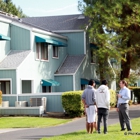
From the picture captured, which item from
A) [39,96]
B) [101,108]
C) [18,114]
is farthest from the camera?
[39,96]

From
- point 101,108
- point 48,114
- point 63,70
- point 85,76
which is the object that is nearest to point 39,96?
point 48,114

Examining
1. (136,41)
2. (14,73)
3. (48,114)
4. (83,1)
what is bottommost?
(48,114)

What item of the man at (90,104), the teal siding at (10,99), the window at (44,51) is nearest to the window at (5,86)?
the teal siding at (10,99)

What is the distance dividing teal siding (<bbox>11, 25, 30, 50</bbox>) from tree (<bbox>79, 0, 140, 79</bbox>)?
Result: 242 inches

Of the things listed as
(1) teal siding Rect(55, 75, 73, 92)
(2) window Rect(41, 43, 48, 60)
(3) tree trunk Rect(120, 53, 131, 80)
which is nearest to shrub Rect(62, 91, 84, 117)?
(2) window Rect(41, 43, 48, 60)

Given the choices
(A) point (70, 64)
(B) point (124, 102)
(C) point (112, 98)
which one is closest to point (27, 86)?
(A) point (70, 64)

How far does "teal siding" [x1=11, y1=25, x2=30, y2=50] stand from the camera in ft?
109

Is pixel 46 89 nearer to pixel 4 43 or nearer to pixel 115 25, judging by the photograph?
Answer: pixel 4 43

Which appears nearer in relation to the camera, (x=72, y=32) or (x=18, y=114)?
(x=18, y=114)

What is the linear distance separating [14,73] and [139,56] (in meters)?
14.3

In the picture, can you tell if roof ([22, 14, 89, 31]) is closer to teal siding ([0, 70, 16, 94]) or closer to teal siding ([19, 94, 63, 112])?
teal siding ([0, 70, 16, 94])

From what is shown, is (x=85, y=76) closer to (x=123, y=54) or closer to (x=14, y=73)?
(x=123, y=54)

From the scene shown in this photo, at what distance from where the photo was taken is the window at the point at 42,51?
113 feet

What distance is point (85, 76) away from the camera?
1553 inches
